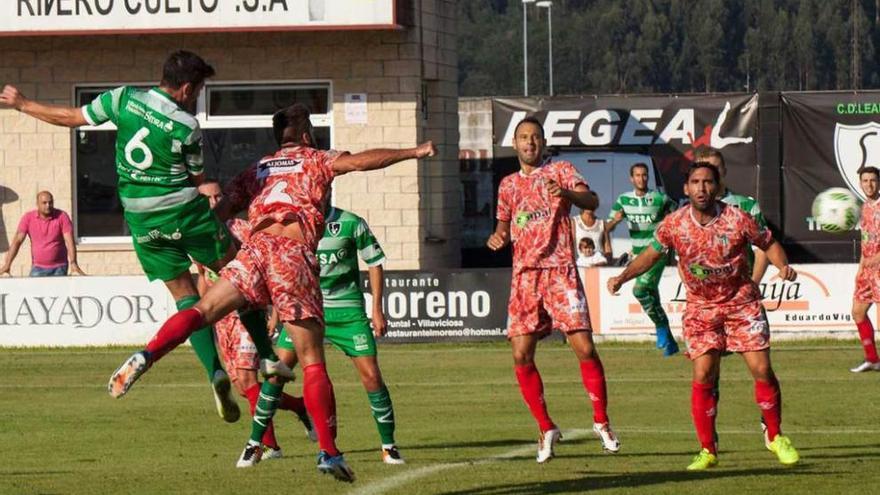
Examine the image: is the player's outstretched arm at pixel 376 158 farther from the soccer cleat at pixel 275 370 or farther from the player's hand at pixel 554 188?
the player's hand at pixel 554 188

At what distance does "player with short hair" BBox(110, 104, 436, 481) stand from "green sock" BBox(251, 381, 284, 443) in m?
1.68

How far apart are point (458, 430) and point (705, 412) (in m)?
3.33

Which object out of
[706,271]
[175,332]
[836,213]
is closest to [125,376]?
[175,332]

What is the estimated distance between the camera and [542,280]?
1315 cm

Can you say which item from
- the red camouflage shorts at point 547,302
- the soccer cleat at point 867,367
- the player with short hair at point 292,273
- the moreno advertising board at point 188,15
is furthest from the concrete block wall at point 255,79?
the player with short hair at point 292,273

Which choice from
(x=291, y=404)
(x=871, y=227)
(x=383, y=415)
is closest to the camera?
(x=383, y=415)

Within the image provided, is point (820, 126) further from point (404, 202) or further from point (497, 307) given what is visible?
point (497, 307)

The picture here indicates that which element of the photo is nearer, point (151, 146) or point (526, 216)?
point (151, 146)

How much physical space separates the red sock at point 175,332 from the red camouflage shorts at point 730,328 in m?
3.36

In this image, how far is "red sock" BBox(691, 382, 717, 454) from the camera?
12.3 m

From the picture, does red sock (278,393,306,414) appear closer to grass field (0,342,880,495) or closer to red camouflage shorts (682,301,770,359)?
grass field (0,342,880,495)

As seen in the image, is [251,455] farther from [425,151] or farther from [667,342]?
[667,342]

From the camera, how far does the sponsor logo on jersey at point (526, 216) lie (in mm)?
13164

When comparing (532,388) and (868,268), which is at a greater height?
(868,268)
